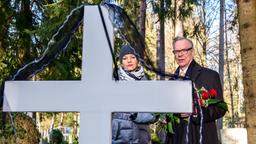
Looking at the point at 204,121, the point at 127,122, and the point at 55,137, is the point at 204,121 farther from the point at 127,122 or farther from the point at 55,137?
the point at 55,137

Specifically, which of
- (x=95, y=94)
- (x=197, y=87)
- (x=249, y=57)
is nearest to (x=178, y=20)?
(x=249, y=57)

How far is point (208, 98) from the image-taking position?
9.42ft

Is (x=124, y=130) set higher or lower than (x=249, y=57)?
lower

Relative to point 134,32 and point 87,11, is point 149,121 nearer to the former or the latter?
point 134,32

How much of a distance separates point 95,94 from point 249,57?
7.26 ft

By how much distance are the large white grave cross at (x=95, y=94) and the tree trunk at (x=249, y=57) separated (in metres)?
1.98

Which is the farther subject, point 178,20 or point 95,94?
point 178,20

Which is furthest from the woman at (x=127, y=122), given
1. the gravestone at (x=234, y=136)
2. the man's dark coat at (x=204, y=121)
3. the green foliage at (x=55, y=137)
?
the gravestone at (x=234, y=136)

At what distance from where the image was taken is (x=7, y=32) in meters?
11.6

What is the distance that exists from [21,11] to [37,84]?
954 centimetres

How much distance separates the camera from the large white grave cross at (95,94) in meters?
2.47

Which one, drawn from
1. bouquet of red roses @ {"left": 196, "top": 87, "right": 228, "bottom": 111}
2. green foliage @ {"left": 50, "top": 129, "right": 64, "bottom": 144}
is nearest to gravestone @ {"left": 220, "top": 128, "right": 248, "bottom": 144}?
green foliage @ {"left": 50, "top": 129, "right": 64, "bottom": 144}

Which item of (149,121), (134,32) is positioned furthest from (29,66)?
(149,121)

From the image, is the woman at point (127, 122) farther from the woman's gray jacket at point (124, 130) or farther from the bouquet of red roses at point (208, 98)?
the bouquet of red roses at point (208, 98)
